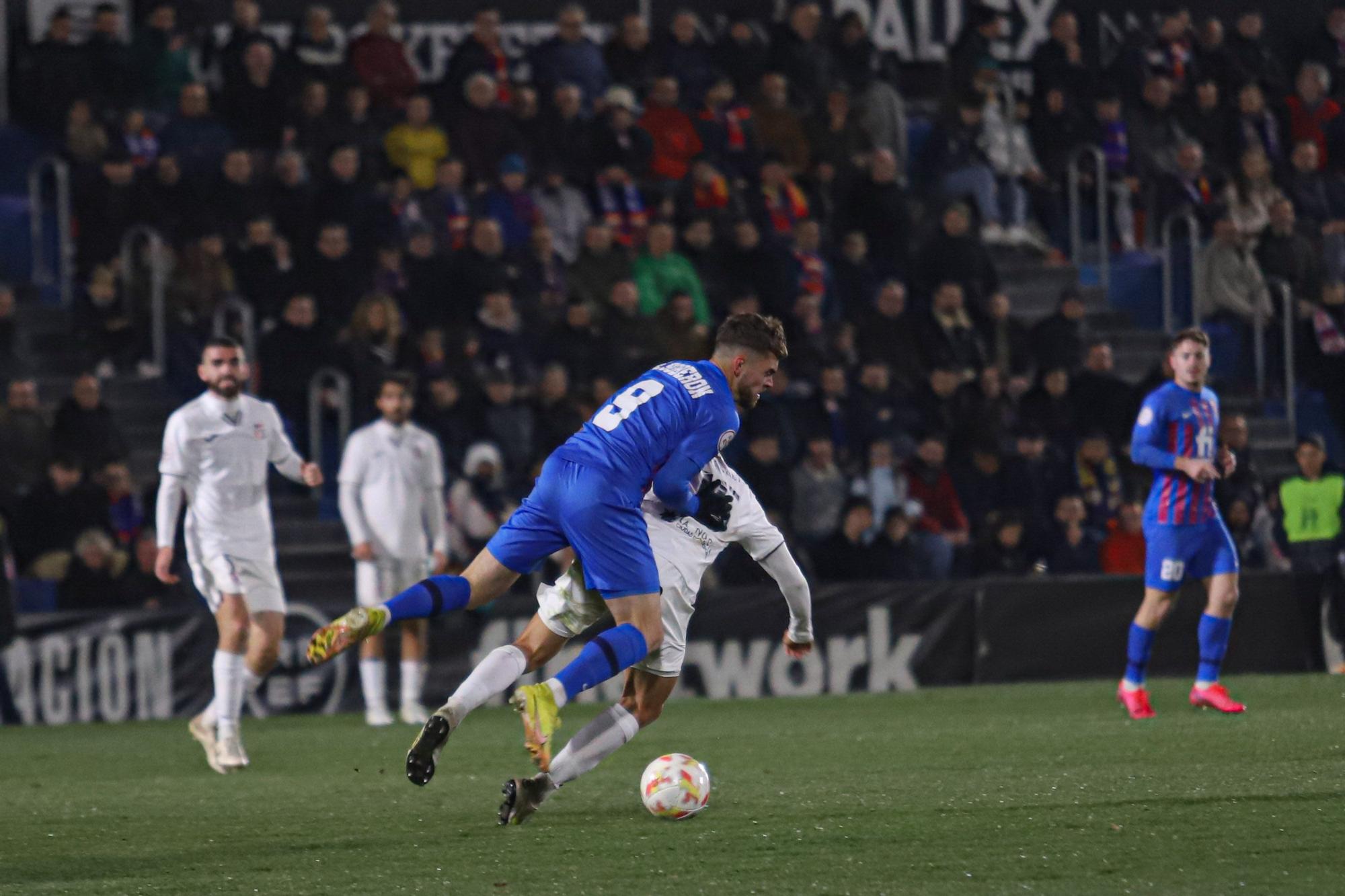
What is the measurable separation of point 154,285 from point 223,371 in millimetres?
5814

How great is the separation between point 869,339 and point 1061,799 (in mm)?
9929

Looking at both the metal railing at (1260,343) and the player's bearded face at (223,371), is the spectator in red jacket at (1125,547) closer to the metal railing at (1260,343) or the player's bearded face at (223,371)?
the metal railing at (1260,343)

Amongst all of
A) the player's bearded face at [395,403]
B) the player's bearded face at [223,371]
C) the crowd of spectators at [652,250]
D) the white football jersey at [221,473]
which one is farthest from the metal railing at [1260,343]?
the player's bearded face at [223,371]

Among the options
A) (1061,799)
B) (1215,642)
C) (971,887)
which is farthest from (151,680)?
(971,887)

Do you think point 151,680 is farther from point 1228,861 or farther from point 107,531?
point 1228,861

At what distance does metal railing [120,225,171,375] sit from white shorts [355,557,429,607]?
3.58m

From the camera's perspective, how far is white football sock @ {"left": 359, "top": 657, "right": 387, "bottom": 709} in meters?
13.2

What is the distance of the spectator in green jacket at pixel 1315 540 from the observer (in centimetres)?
1560

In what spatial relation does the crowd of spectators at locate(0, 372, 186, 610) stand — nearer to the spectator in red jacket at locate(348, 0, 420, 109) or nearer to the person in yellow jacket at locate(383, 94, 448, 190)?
the person in yellow jacket at locate(383, 94, 448, 190)

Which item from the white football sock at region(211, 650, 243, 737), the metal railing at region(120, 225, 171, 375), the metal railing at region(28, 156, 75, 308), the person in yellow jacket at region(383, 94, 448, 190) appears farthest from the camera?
the person in yellow jacket at region(383, 94, 448, 190)

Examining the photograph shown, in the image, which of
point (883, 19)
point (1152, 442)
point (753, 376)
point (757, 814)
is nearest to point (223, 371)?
point (753, 376)

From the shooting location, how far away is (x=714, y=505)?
7.25m

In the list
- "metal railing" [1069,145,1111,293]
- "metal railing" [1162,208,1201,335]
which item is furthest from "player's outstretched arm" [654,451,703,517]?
"metal railing" [1069,145,1111,293]

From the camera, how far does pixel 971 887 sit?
574 cm
